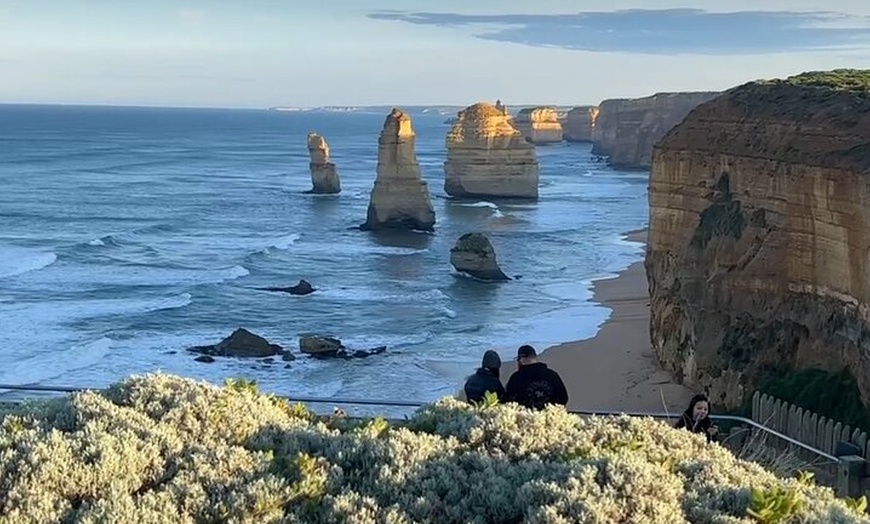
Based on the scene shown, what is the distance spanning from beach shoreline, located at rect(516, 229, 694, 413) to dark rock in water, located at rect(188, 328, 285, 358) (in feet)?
23.4

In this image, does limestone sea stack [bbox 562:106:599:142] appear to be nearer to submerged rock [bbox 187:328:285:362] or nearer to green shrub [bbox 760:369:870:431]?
submerged rock [bbox 187:328:285:362]

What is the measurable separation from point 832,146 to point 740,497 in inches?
624

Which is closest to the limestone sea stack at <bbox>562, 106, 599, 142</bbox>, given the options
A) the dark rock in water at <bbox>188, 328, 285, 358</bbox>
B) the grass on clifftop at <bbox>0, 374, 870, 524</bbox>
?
the dark rock in water at <bbox>188, 328, 285, 358</bbox>

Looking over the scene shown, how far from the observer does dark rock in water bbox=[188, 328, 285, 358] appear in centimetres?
2984

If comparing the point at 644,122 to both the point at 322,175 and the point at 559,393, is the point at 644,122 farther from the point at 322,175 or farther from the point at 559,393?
the point at 559,393

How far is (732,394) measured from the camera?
21.1 metres

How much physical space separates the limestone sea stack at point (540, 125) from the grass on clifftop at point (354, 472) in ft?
525

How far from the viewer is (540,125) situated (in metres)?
169

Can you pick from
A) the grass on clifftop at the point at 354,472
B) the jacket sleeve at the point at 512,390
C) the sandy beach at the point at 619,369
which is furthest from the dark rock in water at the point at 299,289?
the grass on clifftop at the point at 354,472

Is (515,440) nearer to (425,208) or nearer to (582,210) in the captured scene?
(425,208)

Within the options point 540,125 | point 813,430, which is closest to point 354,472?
point 813,430

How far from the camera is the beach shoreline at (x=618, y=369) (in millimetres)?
22547

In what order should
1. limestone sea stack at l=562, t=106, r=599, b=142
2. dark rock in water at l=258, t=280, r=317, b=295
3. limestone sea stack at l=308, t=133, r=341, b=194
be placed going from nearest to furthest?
dark rock in water at l=258, t=280, r=317, b=295 → limestone sea stack at l=308, t=133, r=341, b=194 → limestone sea stack at l=562, t=106, r=599, b=142

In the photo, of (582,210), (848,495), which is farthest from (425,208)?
(848,495)
